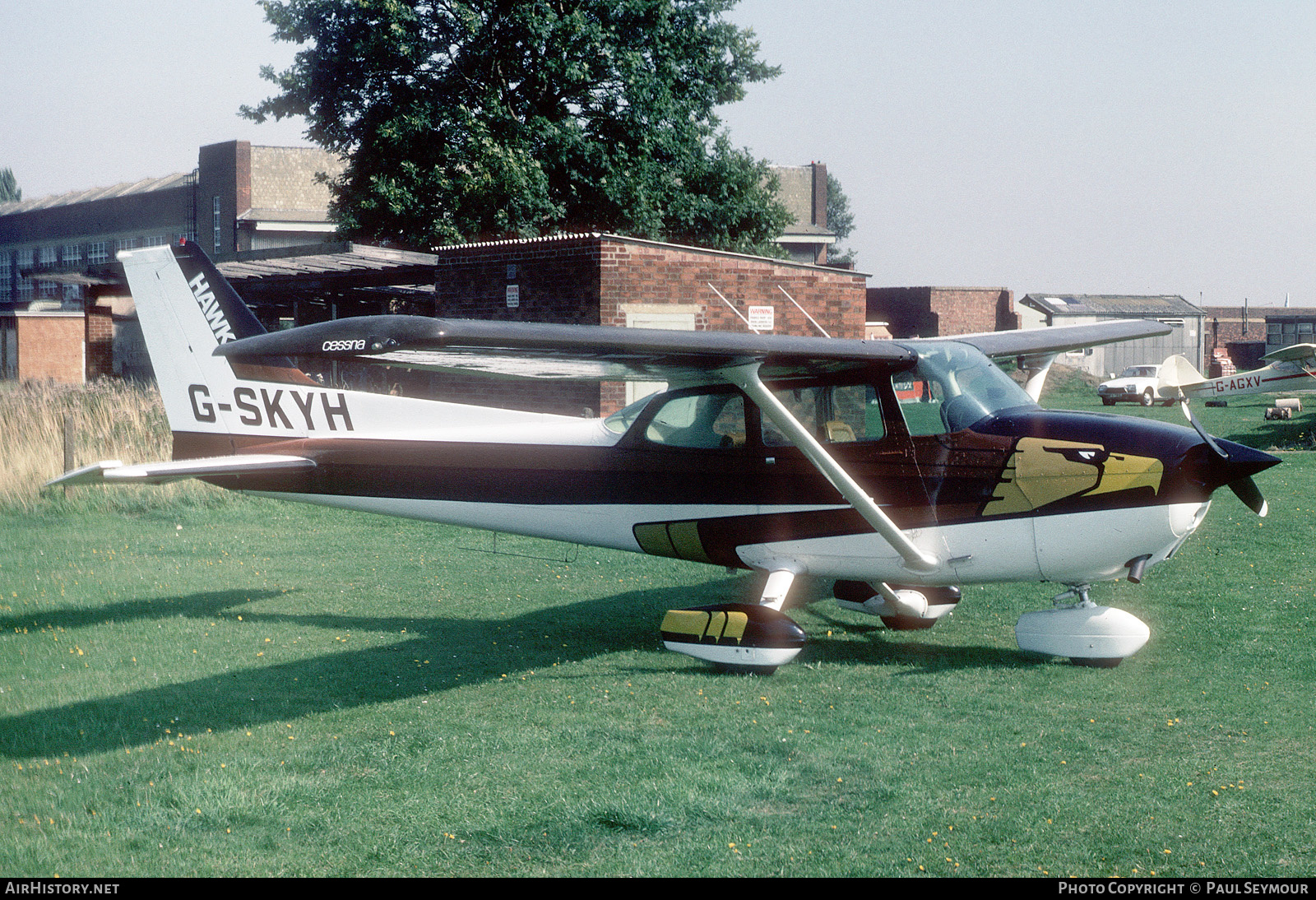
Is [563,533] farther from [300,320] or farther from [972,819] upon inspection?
[300,320]

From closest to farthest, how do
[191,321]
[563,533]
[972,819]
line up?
[972,819] → [563,533] → [191,321]

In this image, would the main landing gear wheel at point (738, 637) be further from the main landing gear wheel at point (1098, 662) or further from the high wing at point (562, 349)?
the main landing gear wheel at point (1098, 662)

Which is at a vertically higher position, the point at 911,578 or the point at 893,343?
the point at 893,343

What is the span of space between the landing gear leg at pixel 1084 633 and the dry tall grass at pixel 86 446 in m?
11.6

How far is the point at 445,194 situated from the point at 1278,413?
2305 centimetres

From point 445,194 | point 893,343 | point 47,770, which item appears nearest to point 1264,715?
point 893,343

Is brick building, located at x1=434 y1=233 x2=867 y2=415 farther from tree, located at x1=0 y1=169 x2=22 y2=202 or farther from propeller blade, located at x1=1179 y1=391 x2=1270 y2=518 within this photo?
tree, located at x1=0 y1=169 x2=22 y2=202

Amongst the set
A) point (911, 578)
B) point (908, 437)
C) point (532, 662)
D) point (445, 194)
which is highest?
point (445, 194)

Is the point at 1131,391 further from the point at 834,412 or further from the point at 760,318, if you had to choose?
the point at 834,412

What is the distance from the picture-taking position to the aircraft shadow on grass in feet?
21.2

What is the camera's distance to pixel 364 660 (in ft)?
26.0

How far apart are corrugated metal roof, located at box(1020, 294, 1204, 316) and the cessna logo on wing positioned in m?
60.8

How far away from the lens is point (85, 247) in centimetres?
6712

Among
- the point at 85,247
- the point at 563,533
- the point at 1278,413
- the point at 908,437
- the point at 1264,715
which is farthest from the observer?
the point at 85,247
